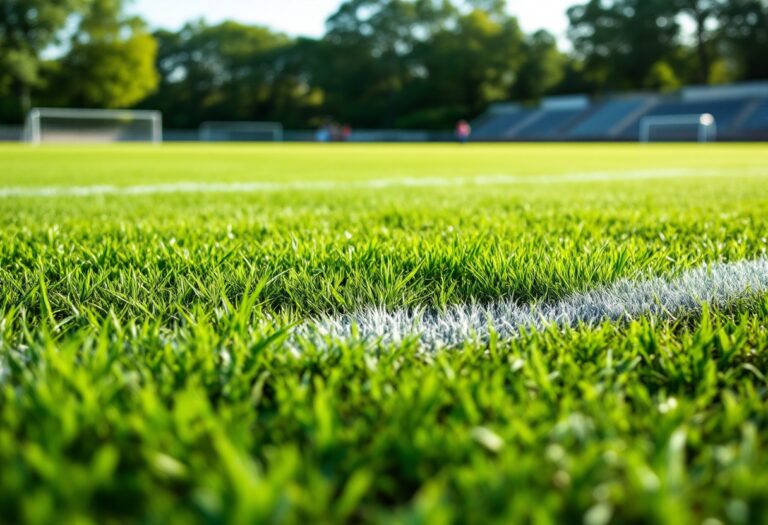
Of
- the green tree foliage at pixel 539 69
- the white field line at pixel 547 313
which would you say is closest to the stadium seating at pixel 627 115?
the green tree foliage at pixel 539 69

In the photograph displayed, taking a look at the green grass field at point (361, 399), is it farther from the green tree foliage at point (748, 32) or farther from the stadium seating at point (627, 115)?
the green tree foliage at point (748, 32)

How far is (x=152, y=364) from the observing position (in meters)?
1.06

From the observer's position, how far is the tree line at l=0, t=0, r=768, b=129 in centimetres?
5281

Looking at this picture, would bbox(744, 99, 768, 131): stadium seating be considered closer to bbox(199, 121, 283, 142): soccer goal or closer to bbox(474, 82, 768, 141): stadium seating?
bbox(474, 82, 768, 141): stadium seating

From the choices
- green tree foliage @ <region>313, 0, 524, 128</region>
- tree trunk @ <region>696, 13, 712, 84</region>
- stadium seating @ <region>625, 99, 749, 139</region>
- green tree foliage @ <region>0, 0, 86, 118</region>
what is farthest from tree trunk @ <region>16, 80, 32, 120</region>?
tree trunk @ <region>696, 13, 712, 84</region>

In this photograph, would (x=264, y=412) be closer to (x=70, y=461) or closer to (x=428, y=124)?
(x=70, y=461)

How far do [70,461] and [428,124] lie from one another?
5960cm

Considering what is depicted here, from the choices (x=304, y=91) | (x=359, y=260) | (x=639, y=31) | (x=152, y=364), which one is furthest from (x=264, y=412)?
(x=304, y=91)

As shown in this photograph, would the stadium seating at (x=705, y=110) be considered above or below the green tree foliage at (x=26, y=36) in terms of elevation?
below

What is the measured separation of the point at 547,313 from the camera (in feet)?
5.23

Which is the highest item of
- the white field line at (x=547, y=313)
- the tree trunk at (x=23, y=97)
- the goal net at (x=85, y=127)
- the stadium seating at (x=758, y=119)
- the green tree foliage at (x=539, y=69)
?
the green tree foliage at (x=539, y=69)

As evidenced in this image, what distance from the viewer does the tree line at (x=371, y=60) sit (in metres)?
52.8

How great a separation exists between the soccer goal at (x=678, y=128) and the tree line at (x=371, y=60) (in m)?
15.4

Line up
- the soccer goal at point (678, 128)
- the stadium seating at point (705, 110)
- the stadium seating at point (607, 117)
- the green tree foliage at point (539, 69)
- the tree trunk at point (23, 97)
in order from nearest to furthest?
the soccer goal at point (678, 128), the stadium seating at point (705, 110), the stadium seating at point (607, 117), the tree trunk at point (23, 97), the green tree foliage at point (539, 69)
